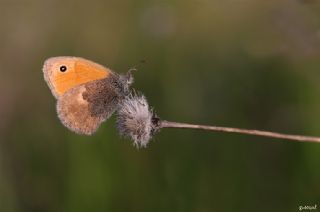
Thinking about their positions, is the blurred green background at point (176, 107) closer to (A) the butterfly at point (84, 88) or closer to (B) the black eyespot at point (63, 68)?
(A) the butterfly at point (84, 88)

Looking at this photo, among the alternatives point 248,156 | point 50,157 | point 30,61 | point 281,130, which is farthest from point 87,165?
point 30,61

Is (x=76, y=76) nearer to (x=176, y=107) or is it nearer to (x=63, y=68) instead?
(x=63, y=68)

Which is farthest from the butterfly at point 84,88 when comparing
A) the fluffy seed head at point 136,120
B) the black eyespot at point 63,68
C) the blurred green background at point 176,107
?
the blurred green background at point 176,107

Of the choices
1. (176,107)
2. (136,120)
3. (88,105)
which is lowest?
(136,120)

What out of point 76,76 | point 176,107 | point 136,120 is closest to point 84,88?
point 76,76

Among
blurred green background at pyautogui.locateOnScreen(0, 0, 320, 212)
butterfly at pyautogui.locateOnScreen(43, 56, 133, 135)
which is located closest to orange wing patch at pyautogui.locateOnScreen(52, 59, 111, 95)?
butterfly at pyautogui.locateOnScreen(43, 56, 133, 135)

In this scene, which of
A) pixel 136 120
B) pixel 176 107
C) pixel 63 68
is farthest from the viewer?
pixel 176 107

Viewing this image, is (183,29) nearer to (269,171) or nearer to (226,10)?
(226,10)
